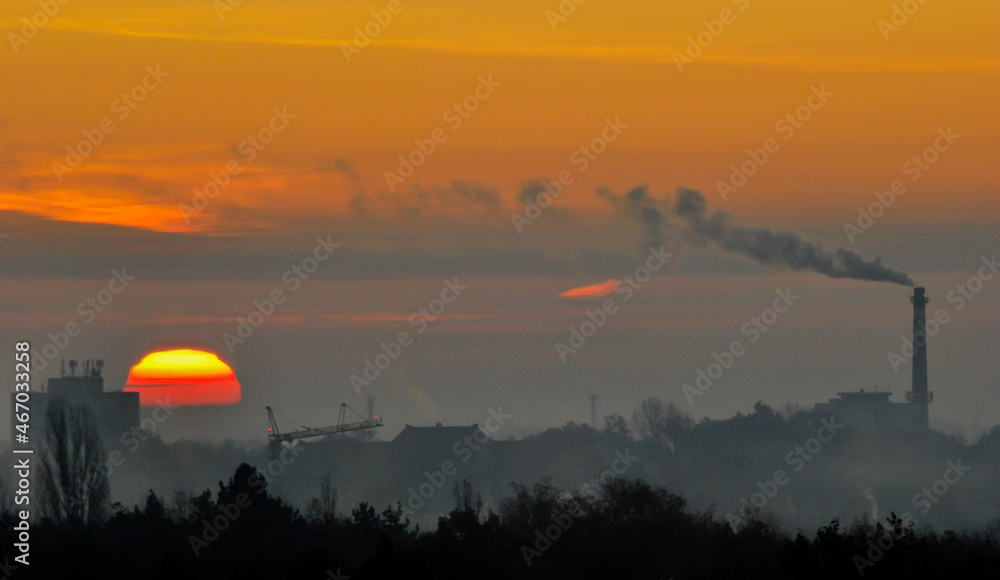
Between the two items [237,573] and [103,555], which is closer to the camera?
[237,573]

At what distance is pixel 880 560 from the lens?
33812 mm

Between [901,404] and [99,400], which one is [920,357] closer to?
[901,404]

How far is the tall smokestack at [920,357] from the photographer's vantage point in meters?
136

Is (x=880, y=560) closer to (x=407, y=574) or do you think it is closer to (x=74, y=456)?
(x=407, y=574)

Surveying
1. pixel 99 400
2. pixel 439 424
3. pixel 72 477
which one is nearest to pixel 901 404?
pixel 439 424

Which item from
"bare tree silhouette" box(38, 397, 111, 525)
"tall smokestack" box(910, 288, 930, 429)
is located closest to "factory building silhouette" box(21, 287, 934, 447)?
"tall smokestack" box(910, 288, 930, 429)

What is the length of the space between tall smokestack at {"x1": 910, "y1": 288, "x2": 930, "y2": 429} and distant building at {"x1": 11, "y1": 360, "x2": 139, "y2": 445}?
72.8m

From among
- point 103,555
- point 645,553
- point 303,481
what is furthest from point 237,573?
point 303,481

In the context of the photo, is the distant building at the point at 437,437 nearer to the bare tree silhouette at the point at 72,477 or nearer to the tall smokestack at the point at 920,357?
the tall smokestack at the point at 920,357

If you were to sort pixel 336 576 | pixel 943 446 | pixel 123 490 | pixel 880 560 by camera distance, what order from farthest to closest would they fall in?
pixel 943 446, pixel 123 490, pixel 336 576, pixel 880 560

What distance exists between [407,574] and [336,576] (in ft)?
10.7

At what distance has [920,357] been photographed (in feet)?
474

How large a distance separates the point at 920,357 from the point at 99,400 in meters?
78.1

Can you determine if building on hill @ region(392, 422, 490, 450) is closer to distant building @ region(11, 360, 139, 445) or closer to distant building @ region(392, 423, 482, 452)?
distant building @ region(392, 423, 482, 452)
